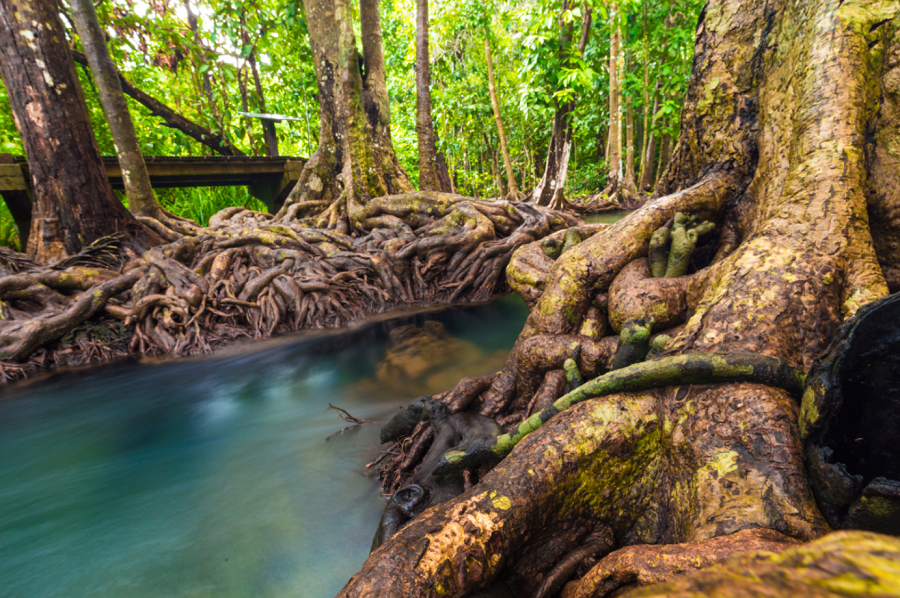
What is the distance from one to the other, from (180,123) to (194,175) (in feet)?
9.43

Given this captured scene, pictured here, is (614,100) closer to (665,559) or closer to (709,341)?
(709,341)

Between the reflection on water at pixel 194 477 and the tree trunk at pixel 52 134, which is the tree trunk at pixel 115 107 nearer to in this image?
the tree trunk at pixel 52 134

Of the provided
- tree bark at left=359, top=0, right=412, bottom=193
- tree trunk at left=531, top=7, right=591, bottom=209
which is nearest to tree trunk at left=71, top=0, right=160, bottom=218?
tree bark at left=359, top=0, right=412, bottom=193

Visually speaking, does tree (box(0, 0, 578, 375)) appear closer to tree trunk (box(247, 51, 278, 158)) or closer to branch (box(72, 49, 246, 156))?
branch (box(72, 49, 246, 156))

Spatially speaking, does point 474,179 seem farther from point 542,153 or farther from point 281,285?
point 281,285

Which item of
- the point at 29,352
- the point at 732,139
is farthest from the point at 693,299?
the point at 29,352

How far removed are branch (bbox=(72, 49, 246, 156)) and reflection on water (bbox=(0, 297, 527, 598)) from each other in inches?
345

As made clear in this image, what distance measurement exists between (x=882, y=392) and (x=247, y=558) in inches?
132

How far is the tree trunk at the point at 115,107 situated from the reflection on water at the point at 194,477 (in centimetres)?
427

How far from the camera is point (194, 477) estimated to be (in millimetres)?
3643

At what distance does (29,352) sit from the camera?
19.5 feet

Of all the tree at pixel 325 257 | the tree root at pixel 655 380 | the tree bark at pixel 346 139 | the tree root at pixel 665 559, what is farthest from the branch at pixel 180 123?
the tree root at pixel 665 559

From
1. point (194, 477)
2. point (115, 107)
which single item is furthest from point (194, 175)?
point (194, 477)

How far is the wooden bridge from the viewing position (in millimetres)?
7195
